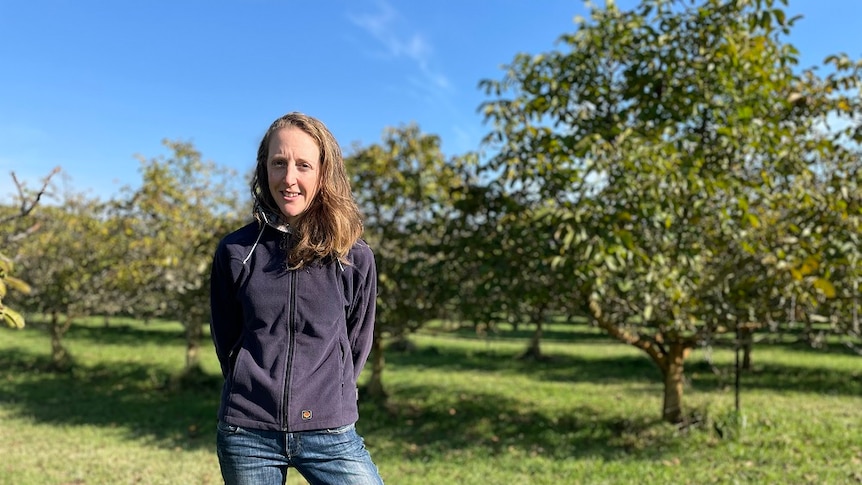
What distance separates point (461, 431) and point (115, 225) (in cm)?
666

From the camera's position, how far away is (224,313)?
1.81m

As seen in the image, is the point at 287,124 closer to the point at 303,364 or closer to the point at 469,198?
the point at 303,364

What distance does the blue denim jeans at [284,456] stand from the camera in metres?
1.67

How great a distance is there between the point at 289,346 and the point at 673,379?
624 centimetres

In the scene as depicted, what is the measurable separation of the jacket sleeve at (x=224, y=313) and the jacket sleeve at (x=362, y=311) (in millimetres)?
324

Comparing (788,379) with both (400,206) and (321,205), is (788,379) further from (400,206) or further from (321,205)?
(321,205)

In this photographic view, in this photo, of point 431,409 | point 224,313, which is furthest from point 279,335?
point 431,409

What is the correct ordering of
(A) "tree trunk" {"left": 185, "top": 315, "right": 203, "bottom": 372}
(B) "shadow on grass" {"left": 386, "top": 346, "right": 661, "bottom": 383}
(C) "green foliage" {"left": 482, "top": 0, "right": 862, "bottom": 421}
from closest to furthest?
(C) "green foliage" {"left": 482, "top": 0, "right": 862, "bottom": 421}, (A) "tree trunk" {"left": 185, "top": 315, "right": 203, "bottom": 372}, (B) "shadow on grass" {"left": 386, "top": 346, "right": 661, "bottom": 383}

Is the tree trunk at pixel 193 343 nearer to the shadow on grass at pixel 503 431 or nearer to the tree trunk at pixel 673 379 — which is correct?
the shadow on grass at pixel 503 431

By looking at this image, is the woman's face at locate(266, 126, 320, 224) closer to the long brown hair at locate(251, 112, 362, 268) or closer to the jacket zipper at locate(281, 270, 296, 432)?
the long brown hair at locate(251, 112, 362, 268)

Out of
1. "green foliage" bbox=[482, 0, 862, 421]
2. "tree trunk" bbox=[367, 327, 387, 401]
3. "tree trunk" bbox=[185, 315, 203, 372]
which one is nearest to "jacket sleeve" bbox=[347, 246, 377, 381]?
"green foliage" bbox=[482, 0, 862, 421]

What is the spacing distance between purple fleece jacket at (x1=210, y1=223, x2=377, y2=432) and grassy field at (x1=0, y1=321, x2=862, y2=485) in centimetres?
400

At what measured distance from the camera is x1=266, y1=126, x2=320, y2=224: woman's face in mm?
1783

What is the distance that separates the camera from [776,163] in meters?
5.71
